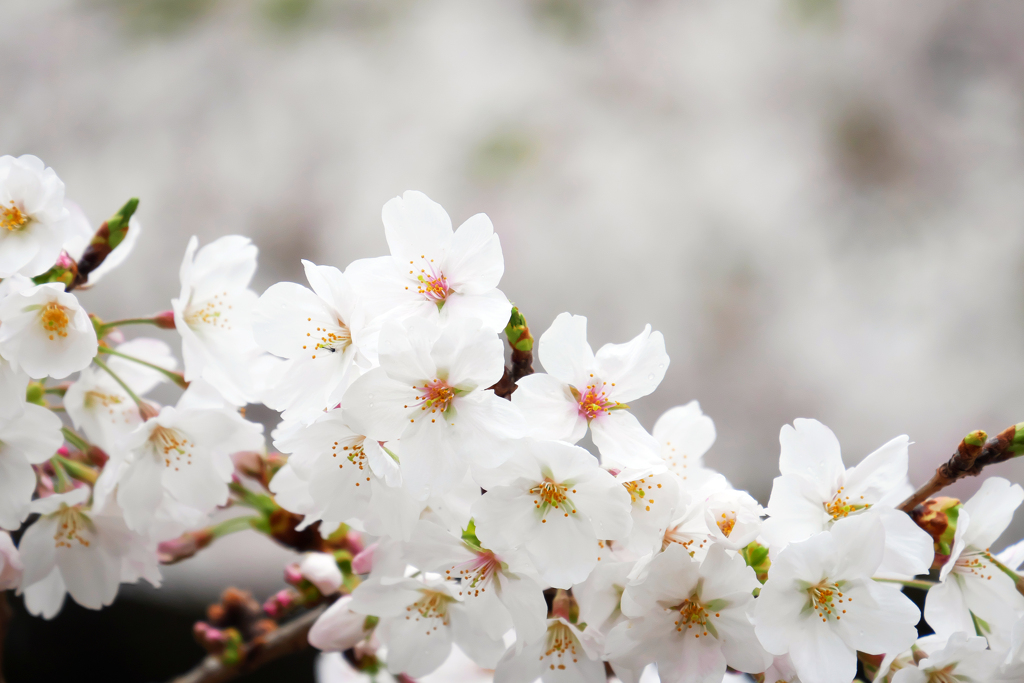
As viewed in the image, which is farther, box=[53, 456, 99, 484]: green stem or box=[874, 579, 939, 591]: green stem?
box=[53, 456, 99, 484]: green stem

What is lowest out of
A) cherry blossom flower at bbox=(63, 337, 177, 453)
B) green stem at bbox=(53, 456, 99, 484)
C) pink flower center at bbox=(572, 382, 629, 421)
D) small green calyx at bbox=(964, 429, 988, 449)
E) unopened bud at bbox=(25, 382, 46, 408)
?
green stem at bbox=(53, 456, 99, 484)

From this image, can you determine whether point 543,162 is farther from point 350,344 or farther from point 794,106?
point 350,344

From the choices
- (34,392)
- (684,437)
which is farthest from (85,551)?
(684,437)

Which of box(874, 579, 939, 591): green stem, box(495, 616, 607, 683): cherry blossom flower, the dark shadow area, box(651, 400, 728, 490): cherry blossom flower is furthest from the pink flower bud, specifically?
the dark shadow area

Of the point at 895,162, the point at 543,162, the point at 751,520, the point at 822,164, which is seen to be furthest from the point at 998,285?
the point at 751,520

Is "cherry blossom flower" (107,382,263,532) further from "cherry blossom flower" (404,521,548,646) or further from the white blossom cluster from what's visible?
"cherry blossom flower" (404,521,548,646)
